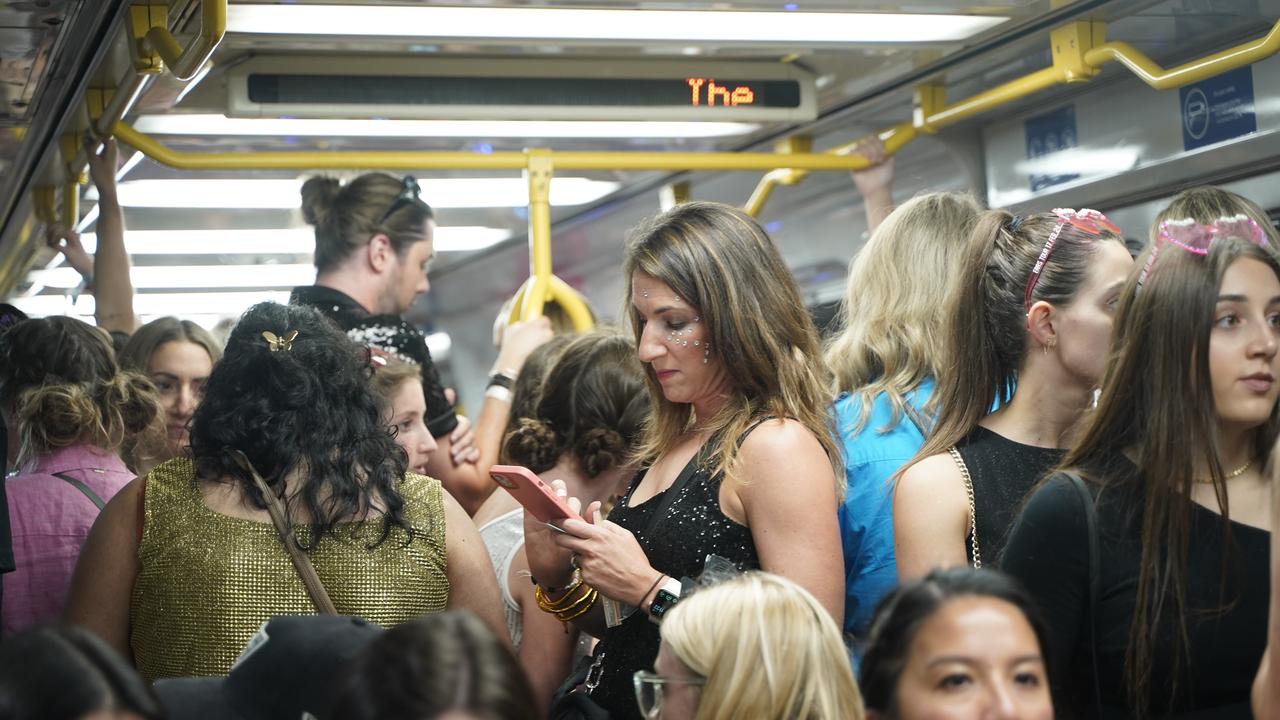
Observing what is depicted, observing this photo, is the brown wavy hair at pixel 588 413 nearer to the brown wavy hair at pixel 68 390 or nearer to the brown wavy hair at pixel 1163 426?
the brown wavy hair at pixel 68 390

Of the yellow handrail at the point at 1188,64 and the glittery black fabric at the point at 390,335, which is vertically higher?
the yellow handrail at the point at 1188,64

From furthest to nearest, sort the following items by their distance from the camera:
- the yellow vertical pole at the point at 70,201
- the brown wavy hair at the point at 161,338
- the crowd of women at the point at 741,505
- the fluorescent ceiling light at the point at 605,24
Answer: the yellow vertical pole at the point at 70,201 < the brown wavy hair at the point at 161,338 < the fluorescent ceiling light at the point at 605,24 < the crowd of women at the point at 741,505

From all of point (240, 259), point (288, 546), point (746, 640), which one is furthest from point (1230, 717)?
point (240, 259)

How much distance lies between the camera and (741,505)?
2.43 metres

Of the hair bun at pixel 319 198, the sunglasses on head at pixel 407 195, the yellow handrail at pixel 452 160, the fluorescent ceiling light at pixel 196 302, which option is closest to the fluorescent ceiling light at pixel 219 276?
the fluorescent ceiling light at pixel 196 302

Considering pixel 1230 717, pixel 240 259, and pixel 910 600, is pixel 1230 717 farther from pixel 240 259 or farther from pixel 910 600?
pixel 240 259

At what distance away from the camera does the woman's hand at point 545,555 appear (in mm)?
2641

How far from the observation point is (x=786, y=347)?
102 inches

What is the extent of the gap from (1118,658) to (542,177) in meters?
3.14

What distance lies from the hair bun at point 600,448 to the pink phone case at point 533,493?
69cm

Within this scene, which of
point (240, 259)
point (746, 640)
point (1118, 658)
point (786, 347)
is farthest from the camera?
point (240, 259)

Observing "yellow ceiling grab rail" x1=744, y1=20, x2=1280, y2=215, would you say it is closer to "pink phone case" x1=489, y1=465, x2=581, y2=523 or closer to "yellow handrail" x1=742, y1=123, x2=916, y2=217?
"yellow handrail" x1=742, y1=123, x2=916, y2=217

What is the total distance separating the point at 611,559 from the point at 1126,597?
81 cm

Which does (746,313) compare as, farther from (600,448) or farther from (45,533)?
(45,533)
